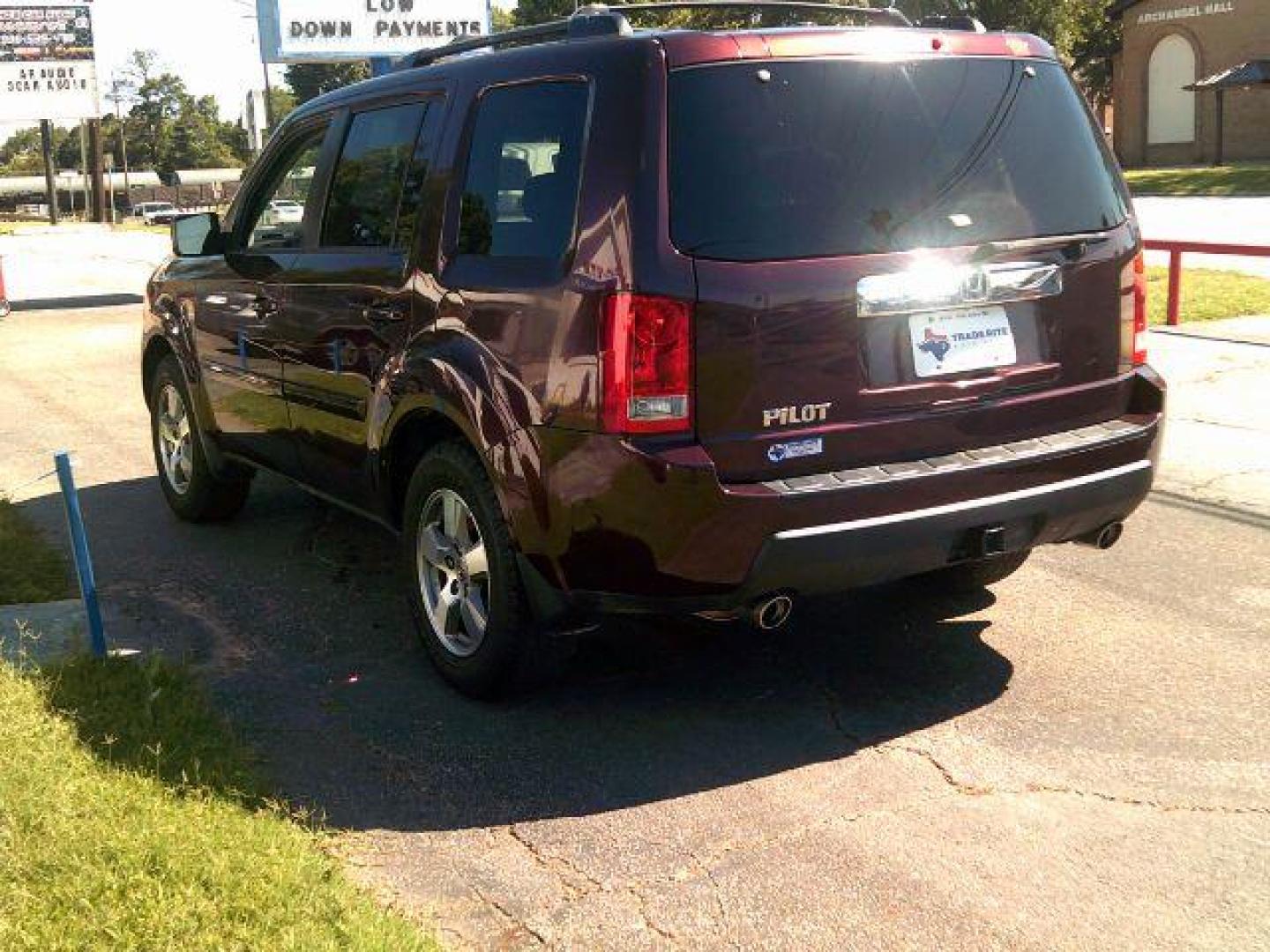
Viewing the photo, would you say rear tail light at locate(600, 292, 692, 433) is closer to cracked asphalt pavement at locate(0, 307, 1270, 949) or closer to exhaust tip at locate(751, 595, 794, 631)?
exhaust tip at locate(751, 595, 794, 631)

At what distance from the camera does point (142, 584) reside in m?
5.97

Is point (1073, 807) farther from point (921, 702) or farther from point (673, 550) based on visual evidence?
point (673, 550)

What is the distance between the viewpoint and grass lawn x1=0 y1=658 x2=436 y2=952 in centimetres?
305

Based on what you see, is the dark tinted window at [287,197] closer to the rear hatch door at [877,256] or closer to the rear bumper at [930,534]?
the rear hatch door at [877,256]

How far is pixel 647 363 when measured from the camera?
373 centimetres

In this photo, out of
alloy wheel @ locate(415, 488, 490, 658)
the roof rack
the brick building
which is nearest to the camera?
the roof rack

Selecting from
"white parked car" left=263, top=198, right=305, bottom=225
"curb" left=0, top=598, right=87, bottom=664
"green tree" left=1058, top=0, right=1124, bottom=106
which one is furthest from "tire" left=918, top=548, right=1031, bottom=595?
"green tree" left=1058, top=0, right=1124, bottom=106

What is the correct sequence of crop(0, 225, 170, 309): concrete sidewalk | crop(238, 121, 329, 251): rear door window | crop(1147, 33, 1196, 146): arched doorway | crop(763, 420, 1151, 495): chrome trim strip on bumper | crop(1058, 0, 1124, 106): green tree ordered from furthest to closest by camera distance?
crop(1058, 0, 1124, 106): green tree < crop(1147, 33, 1196, 146): arched doorway < crop(0, 225, 170, 309): concrete sidewalk < crop(238, 121, 329, 251): rear door window < crop(763, 420, 1151, 495): chrome trim strip on bumper

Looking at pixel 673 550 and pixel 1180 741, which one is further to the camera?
pixel 1180 741

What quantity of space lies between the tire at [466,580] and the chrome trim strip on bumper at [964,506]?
927 millimetres

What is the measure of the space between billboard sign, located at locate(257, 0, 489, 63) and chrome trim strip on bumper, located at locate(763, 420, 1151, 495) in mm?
21925

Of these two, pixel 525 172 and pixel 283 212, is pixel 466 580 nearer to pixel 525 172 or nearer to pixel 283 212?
pixel 525 172

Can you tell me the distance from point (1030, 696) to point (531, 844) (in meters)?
1.76

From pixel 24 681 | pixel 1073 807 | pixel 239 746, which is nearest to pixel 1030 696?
pixel 1073 807
